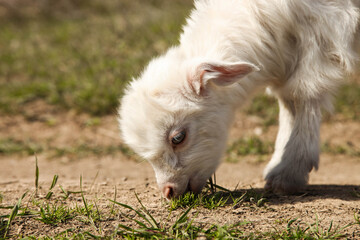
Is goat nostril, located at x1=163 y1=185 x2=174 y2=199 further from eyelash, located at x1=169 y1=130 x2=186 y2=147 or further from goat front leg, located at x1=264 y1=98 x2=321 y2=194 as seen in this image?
goat front leg, located at x1=264 y1=98 x2=321 y2=194

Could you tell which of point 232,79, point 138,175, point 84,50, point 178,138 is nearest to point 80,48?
point 84,50

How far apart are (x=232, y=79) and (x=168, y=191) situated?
3.34 feet

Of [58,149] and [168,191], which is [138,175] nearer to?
[58,149]

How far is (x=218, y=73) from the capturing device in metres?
3.83

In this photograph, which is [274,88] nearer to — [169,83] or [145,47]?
[169,83]

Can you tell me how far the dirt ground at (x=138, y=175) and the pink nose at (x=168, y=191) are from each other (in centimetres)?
7

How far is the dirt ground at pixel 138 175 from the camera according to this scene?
3553 millimetres

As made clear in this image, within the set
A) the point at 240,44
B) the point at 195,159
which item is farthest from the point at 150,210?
the point at 240,44

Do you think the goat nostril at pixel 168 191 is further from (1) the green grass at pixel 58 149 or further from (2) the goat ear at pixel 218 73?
(1) the green grass at pixel 58 149

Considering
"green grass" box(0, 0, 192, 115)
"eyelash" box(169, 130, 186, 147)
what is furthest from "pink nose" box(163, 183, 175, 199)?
"green grass" box(0, 0, 192, 115)

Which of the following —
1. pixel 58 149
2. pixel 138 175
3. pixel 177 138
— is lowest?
pixel 138 175

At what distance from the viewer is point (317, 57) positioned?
411cm

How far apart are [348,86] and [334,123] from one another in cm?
112

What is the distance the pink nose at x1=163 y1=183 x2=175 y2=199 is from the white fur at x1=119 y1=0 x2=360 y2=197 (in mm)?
14
